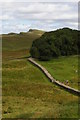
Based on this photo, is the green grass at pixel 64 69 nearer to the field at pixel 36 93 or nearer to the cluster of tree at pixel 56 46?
the field at pixel 36 93

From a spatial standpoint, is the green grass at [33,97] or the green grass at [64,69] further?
the green grass at [64,69]

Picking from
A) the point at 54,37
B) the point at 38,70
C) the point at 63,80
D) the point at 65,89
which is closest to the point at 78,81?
the point at 63,80

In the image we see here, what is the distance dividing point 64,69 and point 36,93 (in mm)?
20612

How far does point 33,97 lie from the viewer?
33750 mm

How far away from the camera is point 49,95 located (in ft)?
113

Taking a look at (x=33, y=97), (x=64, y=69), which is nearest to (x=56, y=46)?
(x=64, y=69)

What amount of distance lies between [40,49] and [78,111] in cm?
4943

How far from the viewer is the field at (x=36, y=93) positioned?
2118 centimetres

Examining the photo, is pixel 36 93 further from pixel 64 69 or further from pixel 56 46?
pixel 56 46

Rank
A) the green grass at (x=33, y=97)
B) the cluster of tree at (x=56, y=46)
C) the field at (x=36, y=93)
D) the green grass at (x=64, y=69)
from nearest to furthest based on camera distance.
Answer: the green grass at (x=33, y=97) → the field at (x=36, y=93) → the green grass at (x=64, y=69) → the cluster of tree at (x=56, y=46)

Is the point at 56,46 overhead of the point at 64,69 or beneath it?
overhead

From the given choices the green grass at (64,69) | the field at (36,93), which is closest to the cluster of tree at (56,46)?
the green grass at (64,69)

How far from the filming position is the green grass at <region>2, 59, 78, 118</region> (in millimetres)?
20553

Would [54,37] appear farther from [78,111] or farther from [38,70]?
[78,111]
